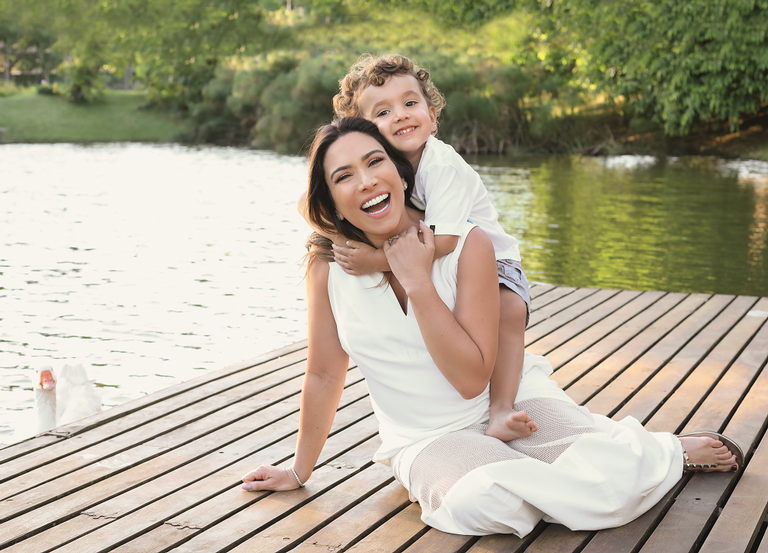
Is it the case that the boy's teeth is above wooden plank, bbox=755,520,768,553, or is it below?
above

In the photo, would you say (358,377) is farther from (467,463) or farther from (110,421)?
(467,463)

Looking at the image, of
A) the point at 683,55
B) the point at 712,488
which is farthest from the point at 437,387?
the point at 683,55

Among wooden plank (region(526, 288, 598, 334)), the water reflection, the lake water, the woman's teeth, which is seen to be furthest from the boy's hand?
the water reflection

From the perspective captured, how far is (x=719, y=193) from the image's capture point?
13.3 m

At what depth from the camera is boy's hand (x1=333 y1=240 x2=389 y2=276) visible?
2.16 m

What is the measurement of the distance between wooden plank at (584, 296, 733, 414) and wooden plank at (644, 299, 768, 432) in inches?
5.9

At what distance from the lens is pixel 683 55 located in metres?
18.5

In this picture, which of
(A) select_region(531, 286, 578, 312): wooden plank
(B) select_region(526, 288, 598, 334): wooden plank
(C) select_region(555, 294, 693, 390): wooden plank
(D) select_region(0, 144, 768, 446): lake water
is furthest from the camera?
(D) select_region(0, 144, 768, 446): lake water

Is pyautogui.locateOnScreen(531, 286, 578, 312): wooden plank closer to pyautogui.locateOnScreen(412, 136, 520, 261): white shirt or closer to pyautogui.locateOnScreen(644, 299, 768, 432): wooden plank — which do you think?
pyautogui.locateOnScreen(644, 299, 768, 432): wooden plank

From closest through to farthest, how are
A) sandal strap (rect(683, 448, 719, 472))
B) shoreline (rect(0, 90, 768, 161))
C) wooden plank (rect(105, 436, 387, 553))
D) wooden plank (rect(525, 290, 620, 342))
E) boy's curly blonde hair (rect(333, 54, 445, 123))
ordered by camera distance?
wooden plank (rect(105, 436, 387, 553)), sandal strap (rect(683, 448, 719, 472)), boy's curly blonde hair (rect(333, 54, 445, 123)), wooden plank (rect(525, 290, 620, 342)), shoreline (rect(0, 90, 768, 161))

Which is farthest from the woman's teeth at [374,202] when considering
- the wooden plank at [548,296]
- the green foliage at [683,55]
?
the green foliage at [683,55]

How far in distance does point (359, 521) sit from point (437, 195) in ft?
3.01

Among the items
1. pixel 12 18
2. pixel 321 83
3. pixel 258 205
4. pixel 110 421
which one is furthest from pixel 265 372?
pixel 12 18

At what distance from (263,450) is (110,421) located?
0.66m
